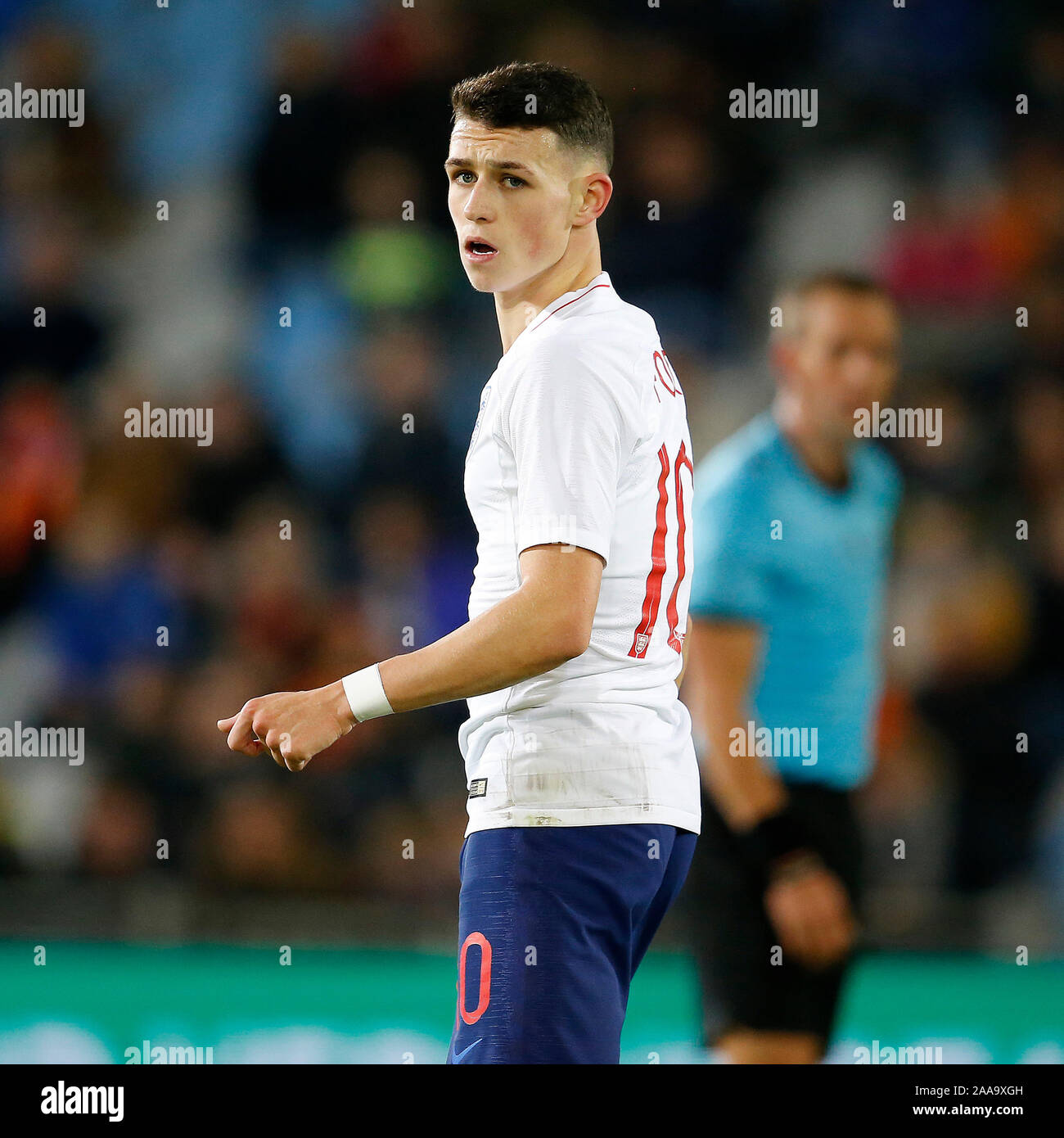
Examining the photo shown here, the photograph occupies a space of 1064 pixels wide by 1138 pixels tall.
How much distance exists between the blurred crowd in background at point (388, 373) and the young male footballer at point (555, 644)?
3.77 meters

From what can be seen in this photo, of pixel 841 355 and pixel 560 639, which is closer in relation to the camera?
pixel 560 639

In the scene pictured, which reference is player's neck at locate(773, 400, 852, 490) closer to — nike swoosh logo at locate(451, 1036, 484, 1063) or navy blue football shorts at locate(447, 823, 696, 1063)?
navy blue football shorts at locate(447, 823, 696, 1063)

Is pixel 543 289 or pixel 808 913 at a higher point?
pixel 543 289

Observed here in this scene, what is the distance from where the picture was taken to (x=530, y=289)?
2453 mm

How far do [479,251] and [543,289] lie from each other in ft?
0.39

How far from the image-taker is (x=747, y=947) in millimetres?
3521

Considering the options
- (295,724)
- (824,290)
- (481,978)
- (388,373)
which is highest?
(388,373)

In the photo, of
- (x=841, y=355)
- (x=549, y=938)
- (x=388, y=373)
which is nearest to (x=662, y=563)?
(x=549, y=938)

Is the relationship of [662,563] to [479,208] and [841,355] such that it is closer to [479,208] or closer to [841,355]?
[479,208]

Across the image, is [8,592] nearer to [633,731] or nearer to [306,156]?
[306,156]

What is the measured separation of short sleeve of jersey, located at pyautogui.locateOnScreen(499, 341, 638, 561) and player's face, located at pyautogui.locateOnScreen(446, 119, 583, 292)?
26cm

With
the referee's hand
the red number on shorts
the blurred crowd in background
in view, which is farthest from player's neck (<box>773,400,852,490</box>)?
the blurred crowd in background

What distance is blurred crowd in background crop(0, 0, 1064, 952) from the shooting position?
612 centimetres

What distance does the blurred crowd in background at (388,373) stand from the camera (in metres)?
6.12
